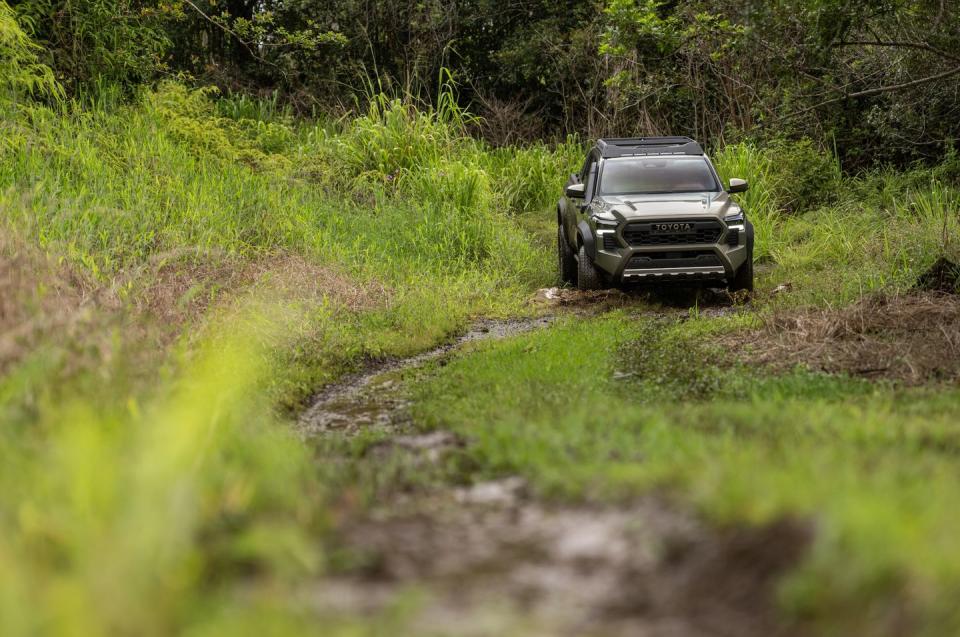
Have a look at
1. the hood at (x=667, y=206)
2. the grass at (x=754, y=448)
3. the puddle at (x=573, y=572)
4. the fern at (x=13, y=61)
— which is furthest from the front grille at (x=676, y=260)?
the puddle at (x=573, y=572)

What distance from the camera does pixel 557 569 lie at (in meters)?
3.36

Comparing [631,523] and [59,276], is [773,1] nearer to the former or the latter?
[59,276]

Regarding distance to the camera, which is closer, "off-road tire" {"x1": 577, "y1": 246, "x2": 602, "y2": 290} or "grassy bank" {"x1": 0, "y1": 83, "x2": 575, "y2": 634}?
"grassy bank" {"x1": 0, "y1": 83, "x2": 575, "y2": 634}

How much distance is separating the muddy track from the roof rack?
10.7 meters

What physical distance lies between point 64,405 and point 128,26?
13.9 meters

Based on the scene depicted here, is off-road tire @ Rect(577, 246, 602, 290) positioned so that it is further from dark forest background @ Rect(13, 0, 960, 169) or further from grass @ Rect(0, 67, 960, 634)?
dark forest background @ Rect(13, 0, 960, 169)

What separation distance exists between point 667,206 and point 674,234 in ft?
1.27

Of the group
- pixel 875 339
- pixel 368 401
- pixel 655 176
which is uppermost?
pixel 655 176

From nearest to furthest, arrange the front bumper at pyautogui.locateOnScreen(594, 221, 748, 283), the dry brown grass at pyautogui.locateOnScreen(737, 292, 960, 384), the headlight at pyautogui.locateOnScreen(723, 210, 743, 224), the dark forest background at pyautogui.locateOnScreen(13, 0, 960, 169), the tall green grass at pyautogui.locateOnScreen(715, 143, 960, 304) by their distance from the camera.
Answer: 1. the dry brown grass at pyautogui.locateOnScreen(737, 292, 960, 384)
2. the tall green grass at pyautogui.locateOnScreen(715, 143, 960, 304)
3. the dark forest background at pyautogui.locateOnScreen(13, 0, 960, 169)
4. the front bumper at pyautogui.locateOnScreen(594, 221, 748, 283)
5. the headlight at pyautogui.locateOnScreen(723, 210, 743, 224)

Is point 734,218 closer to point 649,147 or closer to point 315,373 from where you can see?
point 649,147

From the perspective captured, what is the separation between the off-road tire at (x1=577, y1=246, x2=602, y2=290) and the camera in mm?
13250

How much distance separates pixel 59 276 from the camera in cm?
801

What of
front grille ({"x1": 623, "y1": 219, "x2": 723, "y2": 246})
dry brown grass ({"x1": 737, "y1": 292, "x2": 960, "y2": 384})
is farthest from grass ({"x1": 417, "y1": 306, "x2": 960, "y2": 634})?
front grille ({"x1": 623, "y1": 219, "x2": 723, "y2": 246})

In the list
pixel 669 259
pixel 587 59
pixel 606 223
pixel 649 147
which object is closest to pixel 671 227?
pixel 669 259
